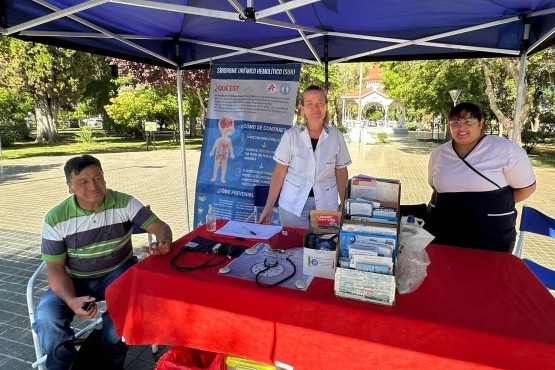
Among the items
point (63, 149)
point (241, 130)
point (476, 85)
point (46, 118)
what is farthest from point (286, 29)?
point (46, 118)

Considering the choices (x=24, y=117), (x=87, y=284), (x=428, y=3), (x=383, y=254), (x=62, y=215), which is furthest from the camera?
(x=24, y=117)

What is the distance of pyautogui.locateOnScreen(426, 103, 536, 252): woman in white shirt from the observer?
2.33 m

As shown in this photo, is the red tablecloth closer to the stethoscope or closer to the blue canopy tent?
the stethoscope

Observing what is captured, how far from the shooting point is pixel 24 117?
2769cm

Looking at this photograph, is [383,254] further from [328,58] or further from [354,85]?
[354,85]

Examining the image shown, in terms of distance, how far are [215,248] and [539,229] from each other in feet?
7.52

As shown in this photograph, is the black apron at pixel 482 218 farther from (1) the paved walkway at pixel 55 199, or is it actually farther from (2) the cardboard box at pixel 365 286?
(1) the paved walkway at pixel 55 199

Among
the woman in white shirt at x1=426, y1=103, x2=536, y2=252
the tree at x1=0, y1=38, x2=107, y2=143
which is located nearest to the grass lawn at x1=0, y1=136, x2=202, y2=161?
the tree at x1=0, y1=38, x2=107, y2=143

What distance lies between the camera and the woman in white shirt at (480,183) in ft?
7.63

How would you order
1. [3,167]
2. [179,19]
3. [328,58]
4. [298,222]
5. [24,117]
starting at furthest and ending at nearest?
[24,117] → [3,167] → [328,58] → [179,19] → [298,222]

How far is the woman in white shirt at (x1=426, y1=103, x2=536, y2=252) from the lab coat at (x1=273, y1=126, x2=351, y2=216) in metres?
Answer: 0.80

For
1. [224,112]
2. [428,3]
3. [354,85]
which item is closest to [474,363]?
[428,3]

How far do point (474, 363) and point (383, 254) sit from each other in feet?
1.53

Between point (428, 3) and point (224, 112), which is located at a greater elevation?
point (428, 3)
